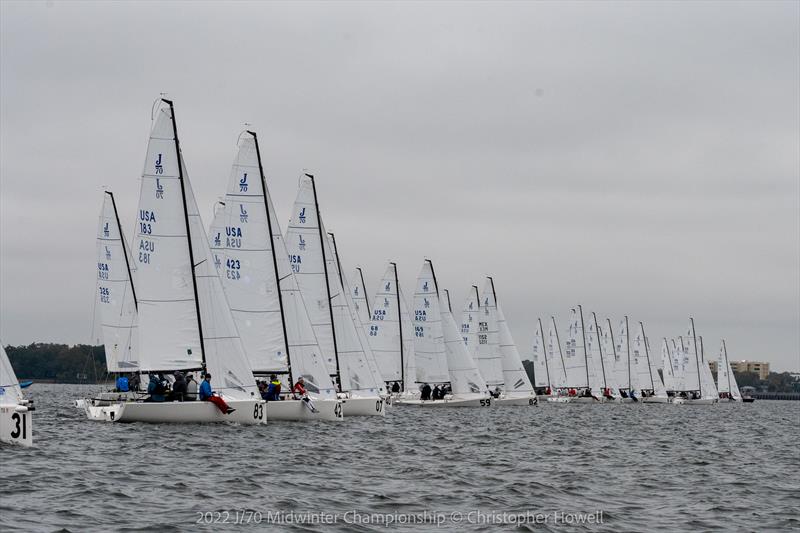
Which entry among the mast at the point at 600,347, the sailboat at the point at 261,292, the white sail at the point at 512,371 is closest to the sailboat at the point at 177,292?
the sailboat at the point at 261,292

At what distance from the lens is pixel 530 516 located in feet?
56.1

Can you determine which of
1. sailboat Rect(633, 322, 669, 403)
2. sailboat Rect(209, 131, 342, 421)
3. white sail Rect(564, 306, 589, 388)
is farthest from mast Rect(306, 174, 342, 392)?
sailboat Rect(633, 322, 669, 403)

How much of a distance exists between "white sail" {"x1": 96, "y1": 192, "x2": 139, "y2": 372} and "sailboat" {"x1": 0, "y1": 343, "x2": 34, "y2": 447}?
24505mm

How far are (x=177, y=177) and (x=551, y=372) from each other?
231 feet

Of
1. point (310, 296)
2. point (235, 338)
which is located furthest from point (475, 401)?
point (235, 338)

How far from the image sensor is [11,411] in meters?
21.5

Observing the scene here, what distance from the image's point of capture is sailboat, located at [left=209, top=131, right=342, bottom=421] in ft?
121

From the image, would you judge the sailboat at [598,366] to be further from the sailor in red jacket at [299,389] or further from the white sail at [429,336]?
the sailor in red jacket at [299,389]

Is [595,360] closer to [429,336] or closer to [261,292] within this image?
[429,336]

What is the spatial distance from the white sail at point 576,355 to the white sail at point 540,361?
329cm

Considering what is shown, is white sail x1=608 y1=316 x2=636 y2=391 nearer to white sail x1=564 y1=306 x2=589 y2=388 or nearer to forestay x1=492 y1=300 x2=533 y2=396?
white sail x1=564 y1=306 x2=589 y2=388

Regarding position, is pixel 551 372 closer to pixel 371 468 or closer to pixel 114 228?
pixel 114 228

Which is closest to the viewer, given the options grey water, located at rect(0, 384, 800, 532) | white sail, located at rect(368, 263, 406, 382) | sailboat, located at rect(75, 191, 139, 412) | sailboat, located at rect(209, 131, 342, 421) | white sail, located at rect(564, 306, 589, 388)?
grey water, located at rect(0, 384, 800, 532)

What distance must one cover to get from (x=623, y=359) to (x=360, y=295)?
4299cm
